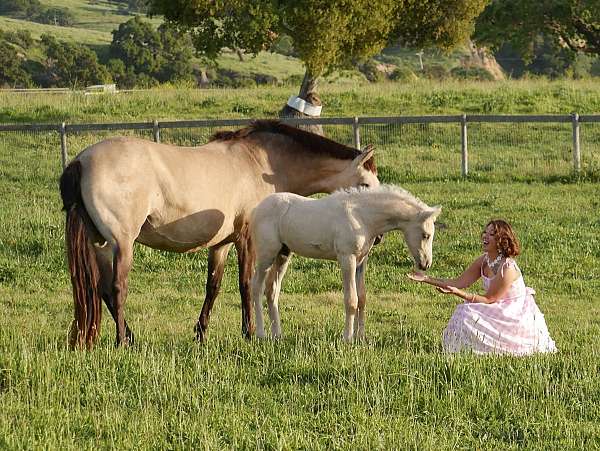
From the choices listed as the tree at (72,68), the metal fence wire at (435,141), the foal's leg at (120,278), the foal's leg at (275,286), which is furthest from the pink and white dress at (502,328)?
the tree at (72,68)

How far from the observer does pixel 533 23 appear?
115 ft

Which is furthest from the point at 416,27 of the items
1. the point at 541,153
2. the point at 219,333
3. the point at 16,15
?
the point at 16,15

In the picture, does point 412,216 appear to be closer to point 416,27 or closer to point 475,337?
point 475,337

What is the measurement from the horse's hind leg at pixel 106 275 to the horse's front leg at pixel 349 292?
70.6 inches

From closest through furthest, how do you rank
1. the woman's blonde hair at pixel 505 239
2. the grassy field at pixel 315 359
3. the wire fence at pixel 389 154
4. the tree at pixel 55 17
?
the grassy field at pixel 315 359, the woman's blonde hair at pixel 505 239, the wire fence at pixel 389 154, the tree at pixel 55 17

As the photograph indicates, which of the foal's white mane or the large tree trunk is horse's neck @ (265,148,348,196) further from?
the large tree trunk

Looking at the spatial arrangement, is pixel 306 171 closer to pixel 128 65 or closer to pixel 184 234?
pixel 184 234

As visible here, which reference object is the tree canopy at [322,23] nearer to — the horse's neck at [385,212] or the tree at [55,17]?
the horse's neck at [385,212]

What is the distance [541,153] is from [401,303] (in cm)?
1249

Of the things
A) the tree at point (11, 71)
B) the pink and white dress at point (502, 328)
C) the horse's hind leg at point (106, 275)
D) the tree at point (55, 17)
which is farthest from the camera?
the tree at point (55, 17)

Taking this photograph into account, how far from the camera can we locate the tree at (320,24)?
26.1 m

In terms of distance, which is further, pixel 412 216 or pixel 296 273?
pixel 296 273

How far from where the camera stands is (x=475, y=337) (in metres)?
7.80

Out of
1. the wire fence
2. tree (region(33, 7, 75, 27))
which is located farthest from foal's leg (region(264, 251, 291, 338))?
tree (region(33, 7, 75, 27))
